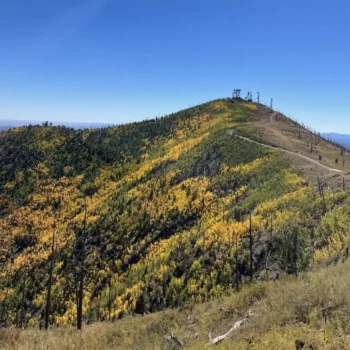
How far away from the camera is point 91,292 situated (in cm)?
6003

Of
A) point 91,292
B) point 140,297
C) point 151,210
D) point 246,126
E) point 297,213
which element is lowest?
point 91,292

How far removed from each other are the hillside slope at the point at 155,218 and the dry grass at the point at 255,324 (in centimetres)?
1152

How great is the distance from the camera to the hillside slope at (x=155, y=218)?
38.5m

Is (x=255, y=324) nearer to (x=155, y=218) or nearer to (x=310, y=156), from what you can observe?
(x=155, y=218)

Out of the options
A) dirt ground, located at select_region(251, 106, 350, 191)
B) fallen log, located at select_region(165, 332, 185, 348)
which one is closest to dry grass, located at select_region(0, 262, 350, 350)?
fallen log, located at select_region(165, 332, 185, 348)

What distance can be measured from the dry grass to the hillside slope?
11.5 meters

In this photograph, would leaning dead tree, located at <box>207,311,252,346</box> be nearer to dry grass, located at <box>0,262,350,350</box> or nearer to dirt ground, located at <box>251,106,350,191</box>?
dry grass, located at <box>0,262,350,350</box>

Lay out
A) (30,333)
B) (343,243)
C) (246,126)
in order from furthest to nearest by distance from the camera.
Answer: (246,126), (343,243), (30,333)

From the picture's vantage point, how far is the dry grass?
913cm

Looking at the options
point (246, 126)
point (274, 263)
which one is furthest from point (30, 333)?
point (246, 126)

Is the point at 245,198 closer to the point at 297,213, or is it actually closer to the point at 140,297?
the point at 297,213

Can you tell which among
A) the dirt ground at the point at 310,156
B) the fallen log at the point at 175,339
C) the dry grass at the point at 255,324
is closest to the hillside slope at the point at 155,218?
the dirt ground at the point at 310,156

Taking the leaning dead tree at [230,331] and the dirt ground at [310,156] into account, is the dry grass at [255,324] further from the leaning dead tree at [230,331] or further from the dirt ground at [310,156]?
the dirt ground at [310,156]

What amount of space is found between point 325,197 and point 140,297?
27197 mm
